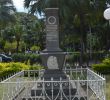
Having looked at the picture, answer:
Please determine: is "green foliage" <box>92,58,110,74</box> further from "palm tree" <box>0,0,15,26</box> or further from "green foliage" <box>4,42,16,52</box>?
"green foliage" <box>4,42,16,52</box>

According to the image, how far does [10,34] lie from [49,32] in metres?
43.8

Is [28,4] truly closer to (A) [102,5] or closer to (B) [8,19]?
(B) [8,19]

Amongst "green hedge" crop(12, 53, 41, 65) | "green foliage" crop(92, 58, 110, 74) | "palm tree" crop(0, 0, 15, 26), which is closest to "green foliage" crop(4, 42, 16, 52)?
"green hedge" crop(12, 53, 41, 65)

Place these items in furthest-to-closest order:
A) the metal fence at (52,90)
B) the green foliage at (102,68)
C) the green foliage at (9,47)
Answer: the green foliage at (9,47)
the green foliage at (102,68)
the metal fence at (52,90)

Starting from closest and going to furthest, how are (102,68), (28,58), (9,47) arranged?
(102,68) < (28,58) < (9,47)

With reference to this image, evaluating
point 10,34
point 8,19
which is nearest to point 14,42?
point 10,34

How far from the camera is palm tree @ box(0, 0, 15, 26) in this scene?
1206 inches

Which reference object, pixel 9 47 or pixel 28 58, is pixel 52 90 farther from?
pixel 9 47

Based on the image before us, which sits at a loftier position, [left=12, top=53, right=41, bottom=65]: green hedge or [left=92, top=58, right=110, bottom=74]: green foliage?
[left=92, top=58, right=110, bottom=74]: green foliage

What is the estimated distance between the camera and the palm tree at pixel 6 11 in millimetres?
30641

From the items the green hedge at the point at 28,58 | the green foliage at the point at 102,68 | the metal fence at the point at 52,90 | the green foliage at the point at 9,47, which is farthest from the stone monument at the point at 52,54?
the green foliage at the point at 9,47

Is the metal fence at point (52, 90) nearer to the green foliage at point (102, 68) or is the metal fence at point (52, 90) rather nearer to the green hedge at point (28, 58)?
the green foliage at point (102, 68)

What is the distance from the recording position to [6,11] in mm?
31094

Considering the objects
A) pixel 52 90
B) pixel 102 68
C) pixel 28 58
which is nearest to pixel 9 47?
pixel 28 58
